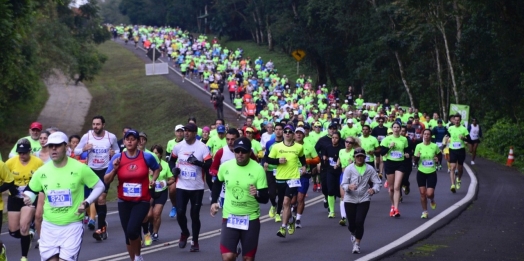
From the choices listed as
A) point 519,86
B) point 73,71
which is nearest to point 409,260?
point 519,86

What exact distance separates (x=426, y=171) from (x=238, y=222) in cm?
912

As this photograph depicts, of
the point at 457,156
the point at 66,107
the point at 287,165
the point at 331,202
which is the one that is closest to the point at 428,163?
the point at 331,202

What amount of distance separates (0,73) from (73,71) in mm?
25416

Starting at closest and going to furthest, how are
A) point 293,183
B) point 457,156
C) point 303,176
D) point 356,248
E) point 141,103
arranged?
point 356,248 → point 293,183 → point 303,176 → point 457,156 → point 141,103

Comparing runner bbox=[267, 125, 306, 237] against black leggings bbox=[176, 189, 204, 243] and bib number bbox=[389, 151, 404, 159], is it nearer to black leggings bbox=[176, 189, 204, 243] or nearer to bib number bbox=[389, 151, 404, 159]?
black leggings bbox=[176, 189, 204, 243]

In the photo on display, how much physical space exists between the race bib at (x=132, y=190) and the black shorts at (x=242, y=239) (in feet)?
5.09

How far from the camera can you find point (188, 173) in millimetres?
14883

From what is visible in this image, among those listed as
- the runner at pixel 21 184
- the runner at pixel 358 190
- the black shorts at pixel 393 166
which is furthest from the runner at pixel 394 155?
the runner at pixel 21 184

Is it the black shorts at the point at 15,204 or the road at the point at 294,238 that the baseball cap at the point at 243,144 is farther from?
the black shorts at the point at 15,204

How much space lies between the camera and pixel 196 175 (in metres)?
14.9

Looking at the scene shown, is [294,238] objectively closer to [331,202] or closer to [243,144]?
[331,202]

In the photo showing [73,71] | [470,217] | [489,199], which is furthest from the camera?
[73,71]

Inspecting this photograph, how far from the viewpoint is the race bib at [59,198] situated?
1015 centimetres

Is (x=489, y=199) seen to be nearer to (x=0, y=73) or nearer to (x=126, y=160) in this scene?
(x=126, y=160)
